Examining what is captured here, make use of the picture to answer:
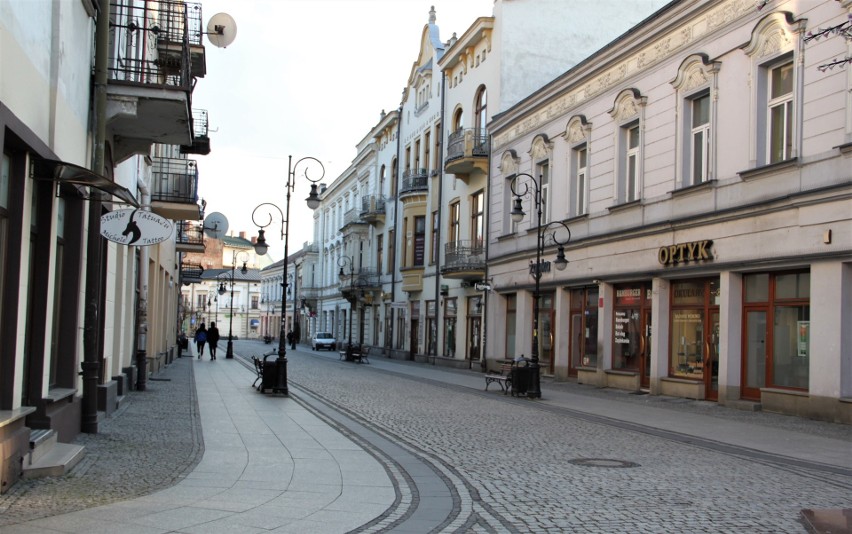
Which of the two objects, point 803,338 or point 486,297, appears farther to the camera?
point 486,297

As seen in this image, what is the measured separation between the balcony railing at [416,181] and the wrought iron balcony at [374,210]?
7757mm

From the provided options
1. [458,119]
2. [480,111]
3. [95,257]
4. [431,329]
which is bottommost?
[431,329]

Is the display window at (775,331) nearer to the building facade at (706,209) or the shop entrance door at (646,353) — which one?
the building facade at (706,209)

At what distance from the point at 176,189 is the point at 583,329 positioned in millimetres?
12660

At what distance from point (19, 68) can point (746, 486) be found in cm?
844

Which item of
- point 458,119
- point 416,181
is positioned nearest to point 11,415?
point 458,119

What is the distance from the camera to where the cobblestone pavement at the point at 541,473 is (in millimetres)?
7238

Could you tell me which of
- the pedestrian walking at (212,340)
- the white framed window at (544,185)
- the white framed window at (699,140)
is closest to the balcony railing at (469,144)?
the white framed window at (544,185)

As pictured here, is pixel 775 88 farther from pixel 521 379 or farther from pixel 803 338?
pixel 521 379

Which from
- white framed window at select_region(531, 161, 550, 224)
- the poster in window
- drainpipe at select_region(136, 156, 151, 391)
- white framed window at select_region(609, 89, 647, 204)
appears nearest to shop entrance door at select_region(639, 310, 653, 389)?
white framed window at select_region(609, 89, 647, 204)

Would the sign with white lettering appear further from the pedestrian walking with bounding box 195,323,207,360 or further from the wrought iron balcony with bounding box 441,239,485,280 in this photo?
the pedestrian walking with bounding box 195,323,207,360

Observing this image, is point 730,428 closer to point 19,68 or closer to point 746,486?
point 746,486

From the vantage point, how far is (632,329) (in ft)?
74.4

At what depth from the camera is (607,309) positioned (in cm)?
2367
